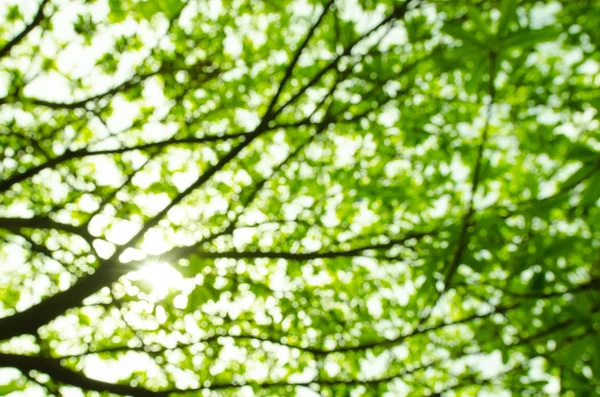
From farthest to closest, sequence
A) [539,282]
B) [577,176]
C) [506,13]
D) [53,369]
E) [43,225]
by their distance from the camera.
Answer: [43,225], [53,369], [539,282], [577,176], [506,13]

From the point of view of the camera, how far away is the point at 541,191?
2.19 m

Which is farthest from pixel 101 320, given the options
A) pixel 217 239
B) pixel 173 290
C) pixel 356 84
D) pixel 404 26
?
pixel 404 26

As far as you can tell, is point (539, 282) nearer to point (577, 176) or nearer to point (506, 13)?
point (577, 176)

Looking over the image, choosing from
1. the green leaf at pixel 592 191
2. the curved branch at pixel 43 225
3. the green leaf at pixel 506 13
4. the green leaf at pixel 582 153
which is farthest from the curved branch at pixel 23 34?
the green leaf at pixel 592 191

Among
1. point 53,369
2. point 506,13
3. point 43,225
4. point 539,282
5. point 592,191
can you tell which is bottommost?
point 539,282

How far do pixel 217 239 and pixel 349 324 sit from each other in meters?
1.45

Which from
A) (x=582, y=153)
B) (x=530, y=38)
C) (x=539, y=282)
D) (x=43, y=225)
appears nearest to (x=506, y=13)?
(x=530, y=38)

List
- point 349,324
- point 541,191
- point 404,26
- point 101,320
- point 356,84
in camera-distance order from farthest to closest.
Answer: point 101,320, point 349,324, point 356,84, point 404,26, point 541,191

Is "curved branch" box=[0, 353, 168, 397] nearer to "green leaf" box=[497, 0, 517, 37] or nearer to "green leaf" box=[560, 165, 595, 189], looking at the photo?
"green leaf" box=[560, 165, 595, 189]

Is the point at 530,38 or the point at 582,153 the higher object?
the point at 530,38

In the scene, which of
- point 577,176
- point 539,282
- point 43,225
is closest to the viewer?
point 577,176

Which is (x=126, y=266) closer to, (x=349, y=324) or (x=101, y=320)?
(x=101, y=320)

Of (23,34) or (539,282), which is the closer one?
(539,282)

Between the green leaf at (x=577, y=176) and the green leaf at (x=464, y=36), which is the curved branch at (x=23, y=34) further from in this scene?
the green leaf at (x=577, y=176)
